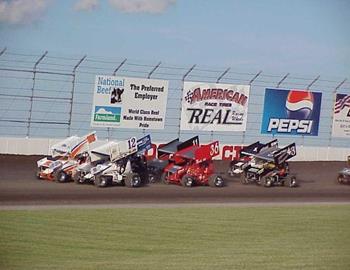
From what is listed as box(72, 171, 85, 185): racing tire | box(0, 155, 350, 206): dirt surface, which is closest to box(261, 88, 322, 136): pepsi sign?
box(0, 155, 350, 206): dirt surface

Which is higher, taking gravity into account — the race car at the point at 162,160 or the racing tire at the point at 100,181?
the race car at the point at 162,160

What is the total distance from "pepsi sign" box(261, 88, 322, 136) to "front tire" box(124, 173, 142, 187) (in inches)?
307

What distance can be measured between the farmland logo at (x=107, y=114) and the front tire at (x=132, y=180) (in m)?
5.01

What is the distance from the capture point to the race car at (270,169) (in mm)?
17156

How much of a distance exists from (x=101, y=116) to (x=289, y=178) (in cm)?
566

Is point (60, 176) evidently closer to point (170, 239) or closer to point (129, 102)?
Answer: point (129, 102)

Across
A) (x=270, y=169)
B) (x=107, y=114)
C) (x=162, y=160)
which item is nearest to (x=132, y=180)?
(x=162, y=160)

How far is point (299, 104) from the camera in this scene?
75.7 feet

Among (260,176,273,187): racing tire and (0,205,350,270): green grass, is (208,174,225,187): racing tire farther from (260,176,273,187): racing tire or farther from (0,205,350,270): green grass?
(0,205,350,270): green grass

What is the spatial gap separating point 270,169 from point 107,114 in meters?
5.32

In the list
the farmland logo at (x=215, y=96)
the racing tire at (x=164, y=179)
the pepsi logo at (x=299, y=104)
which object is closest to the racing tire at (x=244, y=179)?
the racing tire at (x=164, y=179)

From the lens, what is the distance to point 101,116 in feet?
67.1

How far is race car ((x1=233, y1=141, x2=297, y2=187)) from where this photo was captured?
675 inches

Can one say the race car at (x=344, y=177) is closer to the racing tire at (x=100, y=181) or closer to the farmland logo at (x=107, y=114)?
the farmland logo at (x=107, y=114)
